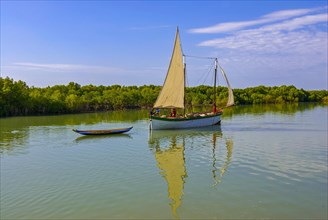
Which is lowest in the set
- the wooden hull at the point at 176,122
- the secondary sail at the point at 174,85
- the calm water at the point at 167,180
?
the calm water at the point at 167,180

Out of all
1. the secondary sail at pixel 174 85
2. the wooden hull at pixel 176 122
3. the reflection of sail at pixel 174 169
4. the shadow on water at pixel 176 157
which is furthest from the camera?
the secondary sail at pixel 174 85

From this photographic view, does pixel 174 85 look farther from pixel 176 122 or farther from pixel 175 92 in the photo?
pixel 176 122

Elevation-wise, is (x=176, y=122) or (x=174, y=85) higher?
(x=174, y=85)

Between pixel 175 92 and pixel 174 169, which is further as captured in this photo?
pixel 175 92

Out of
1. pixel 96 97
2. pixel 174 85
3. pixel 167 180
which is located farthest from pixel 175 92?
pixel 96 97

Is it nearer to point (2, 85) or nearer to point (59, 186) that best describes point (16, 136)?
point (59, 186)

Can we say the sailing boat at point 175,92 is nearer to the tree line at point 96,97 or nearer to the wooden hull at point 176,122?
the wooden hull at point 176,122

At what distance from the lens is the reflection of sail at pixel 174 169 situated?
1354 cm

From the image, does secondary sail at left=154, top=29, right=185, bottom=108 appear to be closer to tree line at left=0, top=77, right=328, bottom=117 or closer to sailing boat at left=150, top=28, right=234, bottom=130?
sailing boat at left=150, top=28, right=234, bottom=130

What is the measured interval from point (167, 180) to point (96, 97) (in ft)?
268

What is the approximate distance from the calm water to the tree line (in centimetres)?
4604

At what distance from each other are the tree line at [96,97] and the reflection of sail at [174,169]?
5264 cm

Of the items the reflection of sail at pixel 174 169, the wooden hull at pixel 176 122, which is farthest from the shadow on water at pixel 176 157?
the wooden hull at pixel 176 122

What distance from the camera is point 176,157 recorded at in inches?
880
